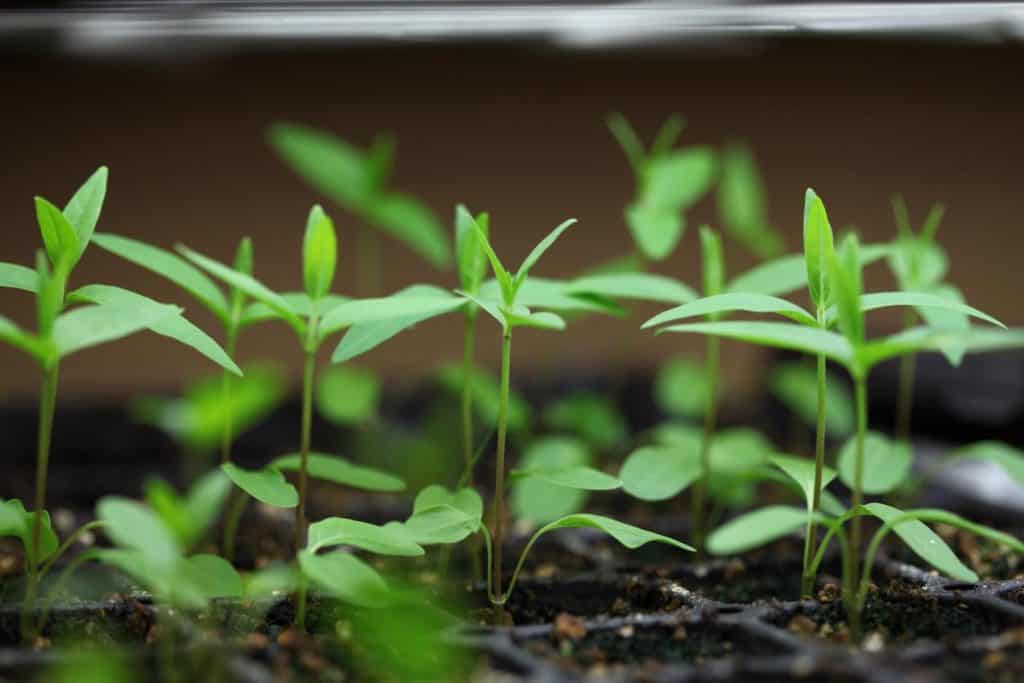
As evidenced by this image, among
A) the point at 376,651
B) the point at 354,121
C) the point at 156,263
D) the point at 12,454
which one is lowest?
the point at 12,454

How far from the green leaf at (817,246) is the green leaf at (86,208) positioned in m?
0.42

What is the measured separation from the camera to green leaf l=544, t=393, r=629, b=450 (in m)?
1.29

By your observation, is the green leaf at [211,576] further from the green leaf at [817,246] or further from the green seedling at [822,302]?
the green leaf at [817,246]

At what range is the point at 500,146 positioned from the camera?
1.59m

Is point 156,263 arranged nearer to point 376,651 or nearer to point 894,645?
point 376,651

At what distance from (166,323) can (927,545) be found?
448 millimetres

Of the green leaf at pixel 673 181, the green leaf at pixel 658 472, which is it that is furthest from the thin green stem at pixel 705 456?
the green leaf at pixel 673 181

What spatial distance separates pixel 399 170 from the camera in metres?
1.58

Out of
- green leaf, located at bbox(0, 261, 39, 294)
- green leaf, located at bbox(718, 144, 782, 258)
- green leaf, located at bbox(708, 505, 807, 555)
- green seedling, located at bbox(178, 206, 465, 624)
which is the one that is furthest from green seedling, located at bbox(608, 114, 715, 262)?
green leaf, located at bbox(0, 261, 39, 294)

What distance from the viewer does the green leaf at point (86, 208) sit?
0.71m

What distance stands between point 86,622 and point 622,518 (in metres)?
0.58

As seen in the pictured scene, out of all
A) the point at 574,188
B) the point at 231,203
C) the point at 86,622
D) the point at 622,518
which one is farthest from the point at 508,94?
the point at 86,622

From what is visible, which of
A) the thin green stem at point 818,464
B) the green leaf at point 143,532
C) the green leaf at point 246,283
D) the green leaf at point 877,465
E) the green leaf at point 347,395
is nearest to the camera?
the green leaf at point 143,532

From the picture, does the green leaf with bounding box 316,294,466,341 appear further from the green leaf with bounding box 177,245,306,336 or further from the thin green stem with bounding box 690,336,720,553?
the thin green stem with bounding box 690,336,720,553
